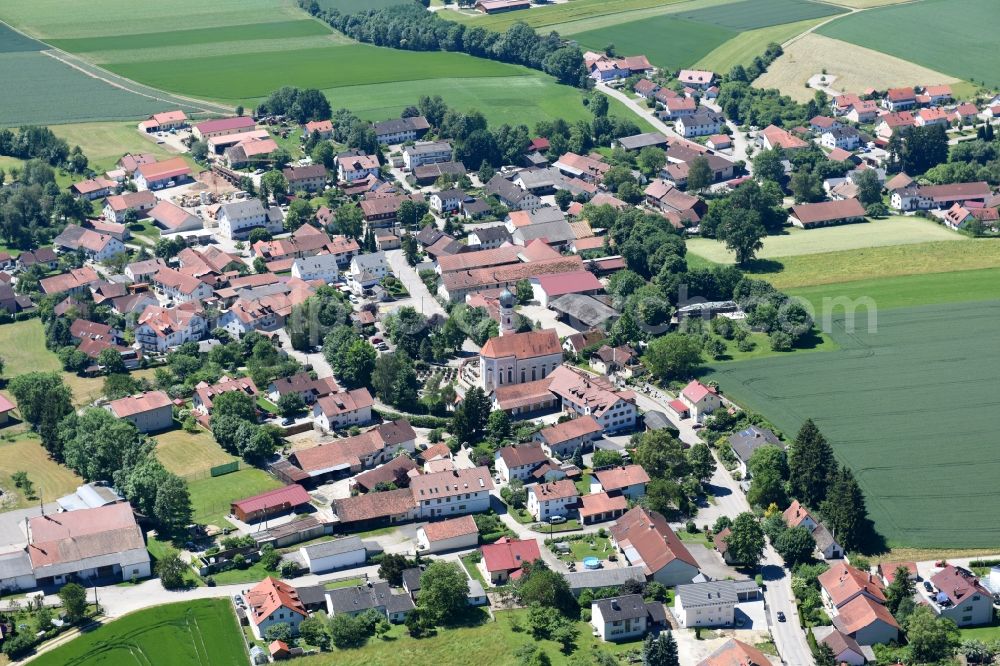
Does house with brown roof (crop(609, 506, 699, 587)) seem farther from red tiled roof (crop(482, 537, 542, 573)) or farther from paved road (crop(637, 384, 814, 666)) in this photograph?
red tiled roof (crop(482, 537, 542, 573))

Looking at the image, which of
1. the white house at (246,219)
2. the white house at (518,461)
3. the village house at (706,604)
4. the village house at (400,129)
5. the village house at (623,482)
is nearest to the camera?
the village house at (706,604)

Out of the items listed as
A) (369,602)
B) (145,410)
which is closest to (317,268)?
(145,410)

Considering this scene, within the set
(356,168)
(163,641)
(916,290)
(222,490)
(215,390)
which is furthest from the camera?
(356,168)

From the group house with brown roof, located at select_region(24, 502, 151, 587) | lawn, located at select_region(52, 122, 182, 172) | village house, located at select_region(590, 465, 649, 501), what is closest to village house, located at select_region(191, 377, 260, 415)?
house with brown roof, located at select_region(24, 502, 151, 587)

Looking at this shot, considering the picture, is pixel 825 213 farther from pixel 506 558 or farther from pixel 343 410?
pixel 506 558

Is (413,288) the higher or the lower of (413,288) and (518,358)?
the higher

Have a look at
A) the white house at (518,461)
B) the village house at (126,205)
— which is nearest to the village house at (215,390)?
the white house at (518,461)

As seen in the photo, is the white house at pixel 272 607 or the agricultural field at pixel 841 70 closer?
the white house at pixel 272 607

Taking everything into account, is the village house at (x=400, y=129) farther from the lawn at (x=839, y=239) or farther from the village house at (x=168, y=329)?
the village house at (x=168, y=329)
